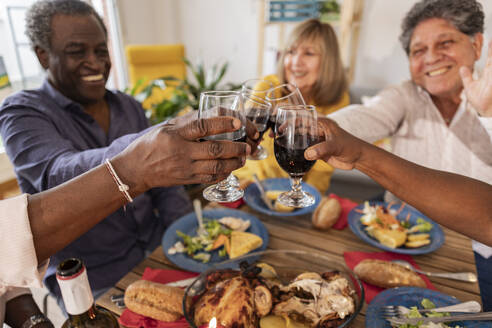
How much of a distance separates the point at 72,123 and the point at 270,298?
1259 millimetres

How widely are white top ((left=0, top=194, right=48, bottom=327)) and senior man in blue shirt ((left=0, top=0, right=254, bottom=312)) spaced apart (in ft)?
1.37

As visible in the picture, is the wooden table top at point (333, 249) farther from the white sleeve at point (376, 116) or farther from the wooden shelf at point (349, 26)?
the wooden shelf at point (349, 26)

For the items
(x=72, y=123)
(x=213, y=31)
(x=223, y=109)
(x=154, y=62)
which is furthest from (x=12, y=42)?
(x=223, y=109)

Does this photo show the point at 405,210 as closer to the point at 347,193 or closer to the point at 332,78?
the point at 332,78

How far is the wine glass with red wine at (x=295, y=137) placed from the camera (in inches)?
32.2

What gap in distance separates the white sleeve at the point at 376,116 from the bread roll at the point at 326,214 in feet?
1.36

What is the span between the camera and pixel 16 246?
2.40 ft

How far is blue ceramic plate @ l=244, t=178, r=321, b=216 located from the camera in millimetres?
1377

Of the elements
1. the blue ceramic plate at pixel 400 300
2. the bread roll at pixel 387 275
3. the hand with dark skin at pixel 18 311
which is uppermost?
the blue ceramic plate at pixel 400 300

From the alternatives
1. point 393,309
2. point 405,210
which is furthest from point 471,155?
point 393,309

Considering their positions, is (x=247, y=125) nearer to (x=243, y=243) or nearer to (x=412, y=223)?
(x=243, y=243)

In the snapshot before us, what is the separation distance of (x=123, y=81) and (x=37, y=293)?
474 cm

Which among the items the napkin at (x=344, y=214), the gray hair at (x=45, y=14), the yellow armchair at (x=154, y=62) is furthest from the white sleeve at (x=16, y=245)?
the yellow armchair at (x=154, y=62)

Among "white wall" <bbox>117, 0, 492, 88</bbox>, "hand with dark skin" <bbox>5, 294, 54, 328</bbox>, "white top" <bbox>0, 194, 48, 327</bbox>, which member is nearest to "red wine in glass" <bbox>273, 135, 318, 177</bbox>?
"white top" <bbox>0, 194, 48, 327</bbox>
